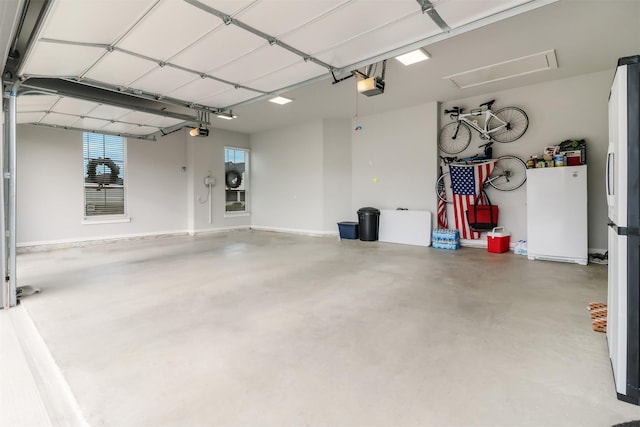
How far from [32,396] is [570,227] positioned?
669 centimetres

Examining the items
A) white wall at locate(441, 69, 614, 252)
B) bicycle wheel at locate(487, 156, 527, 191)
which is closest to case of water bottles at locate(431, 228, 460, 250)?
white wall at locate(441, 69, 614, 252)

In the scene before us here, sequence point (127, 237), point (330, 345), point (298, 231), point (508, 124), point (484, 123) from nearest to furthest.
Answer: point (330, 345), point (508, 124), point (484, 123), point (127, 237), point (298, 231)

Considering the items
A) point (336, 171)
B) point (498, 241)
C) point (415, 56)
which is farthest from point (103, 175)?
point (498, 241)

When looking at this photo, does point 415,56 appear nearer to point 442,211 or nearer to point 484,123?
point 484,123

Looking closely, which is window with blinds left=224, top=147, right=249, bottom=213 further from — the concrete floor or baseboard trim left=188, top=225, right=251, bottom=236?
the concrete floor

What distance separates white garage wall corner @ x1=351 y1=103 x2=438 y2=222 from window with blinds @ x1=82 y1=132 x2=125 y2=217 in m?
6.04

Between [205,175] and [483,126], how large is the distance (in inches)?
292

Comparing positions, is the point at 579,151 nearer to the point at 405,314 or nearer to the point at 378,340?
the point at 405,314

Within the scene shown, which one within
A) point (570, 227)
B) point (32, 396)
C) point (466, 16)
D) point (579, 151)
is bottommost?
point (32, 396)

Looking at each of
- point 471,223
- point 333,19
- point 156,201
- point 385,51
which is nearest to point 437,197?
point 471,223

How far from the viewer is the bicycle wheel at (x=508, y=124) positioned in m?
6.07

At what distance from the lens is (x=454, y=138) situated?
22.5ft

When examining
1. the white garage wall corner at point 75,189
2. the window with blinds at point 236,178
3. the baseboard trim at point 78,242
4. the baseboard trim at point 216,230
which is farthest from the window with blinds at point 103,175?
the window with blinds at point 236,178

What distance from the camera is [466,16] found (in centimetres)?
267
